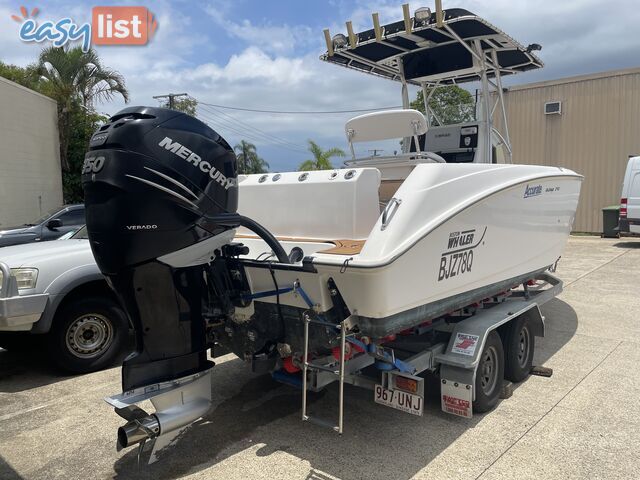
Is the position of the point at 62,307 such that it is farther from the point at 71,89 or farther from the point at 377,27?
the point at 71,89

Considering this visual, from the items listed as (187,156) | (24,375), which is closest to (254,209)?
(187,156)

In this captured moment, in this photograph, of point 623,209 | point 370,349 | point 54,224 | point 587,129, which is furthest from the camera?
point 587,129

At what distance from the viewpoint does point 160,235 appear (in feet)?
9.45

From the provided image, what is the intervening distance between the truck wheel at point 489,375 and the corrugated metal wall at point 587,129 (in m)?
16.0

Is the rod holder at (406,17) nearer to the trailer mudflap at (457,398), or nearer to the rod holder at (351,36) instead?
the rod holder at (351,36)

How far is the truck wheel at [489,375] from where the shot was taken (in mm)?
4008

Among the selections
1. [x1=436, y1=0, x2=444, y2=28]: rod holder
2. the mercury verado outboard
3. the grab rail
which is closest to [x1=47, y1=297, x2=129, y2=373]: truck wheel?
the mercury verado outboard

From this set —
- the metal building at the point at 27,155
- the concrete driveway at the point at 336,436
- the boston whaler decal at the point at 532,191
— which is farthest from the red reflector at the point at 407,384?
the metal building at the point at 27,155

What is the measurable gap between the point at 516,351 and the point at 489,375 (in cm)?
54

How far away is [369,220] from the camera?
3.80 m

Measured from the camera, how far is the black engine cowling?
112 inches

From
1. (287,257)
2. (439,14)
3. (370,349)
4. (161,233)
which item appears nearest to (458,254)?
(370,349)

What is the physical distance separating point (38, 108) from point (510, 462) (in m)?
19.3

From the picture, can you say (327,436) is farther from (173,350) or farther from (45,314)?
(45,314)
